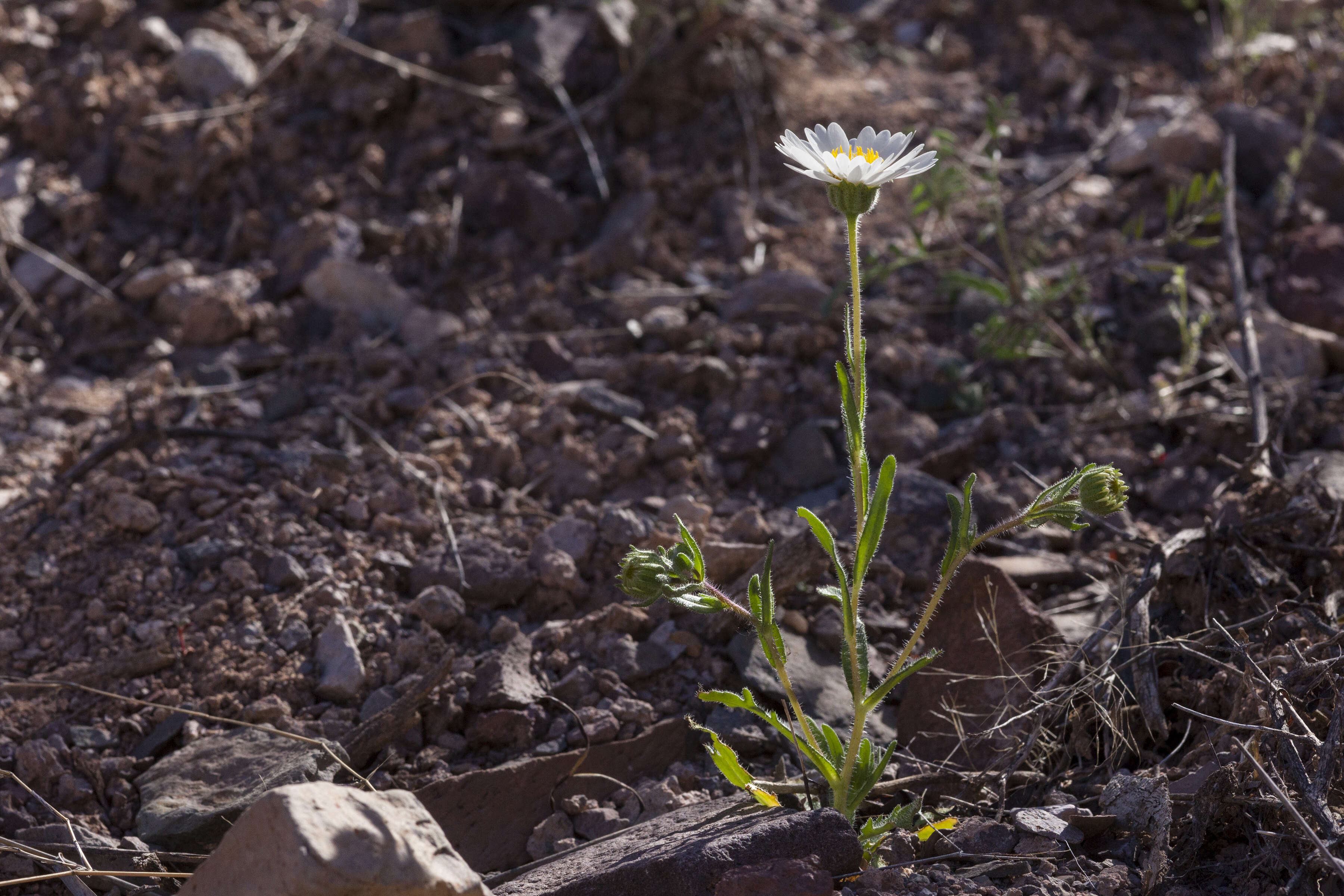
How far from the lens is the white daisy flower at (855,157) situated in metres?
1.98

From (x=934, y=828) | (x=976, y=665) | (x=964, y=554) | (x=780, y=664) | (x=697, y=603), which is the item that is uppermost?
(x=964, y=554)

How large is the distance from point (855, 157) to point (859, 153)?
98 millimetres

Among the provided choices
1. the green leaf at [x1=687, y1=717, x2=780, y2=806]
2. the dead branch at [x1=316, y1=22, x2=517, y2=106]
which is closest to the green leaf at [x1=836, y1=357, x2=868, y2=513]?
the green leaf at [x1=687, y1=717, x2=780, y2=806]

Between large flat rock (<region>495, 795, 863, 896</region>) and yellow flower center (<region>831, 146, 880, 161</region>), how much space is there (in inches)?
49.1

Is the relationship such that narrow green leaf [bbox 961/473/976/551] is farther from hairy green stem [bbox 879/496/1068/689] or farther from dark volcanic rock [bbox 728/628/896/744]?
dark volcanic rock [bbox 728/628/896/744]

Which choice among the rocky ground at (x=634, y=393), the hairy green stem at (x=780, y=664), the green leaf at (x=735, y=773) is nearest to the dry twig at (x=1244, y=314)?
the rocky ground at (x=634, y=393)

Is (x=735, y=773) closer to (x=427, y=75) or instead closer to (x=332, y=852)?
(x=332, y=852)

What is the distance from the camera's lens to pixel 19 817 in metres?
2.33

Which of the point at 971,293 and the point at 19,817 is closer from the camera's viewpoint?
the point at 19,817

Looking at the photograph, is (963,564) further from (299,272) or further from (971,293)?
(299,272)

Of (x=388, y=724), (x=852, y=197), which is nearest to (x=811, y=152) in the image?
(x=852, y=197)

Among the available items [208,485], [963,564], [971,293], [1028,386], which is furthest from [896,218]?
[208,485]

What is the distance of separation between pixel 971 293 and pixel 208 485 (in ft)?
9.04

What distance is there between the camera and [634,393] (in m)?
3.75
